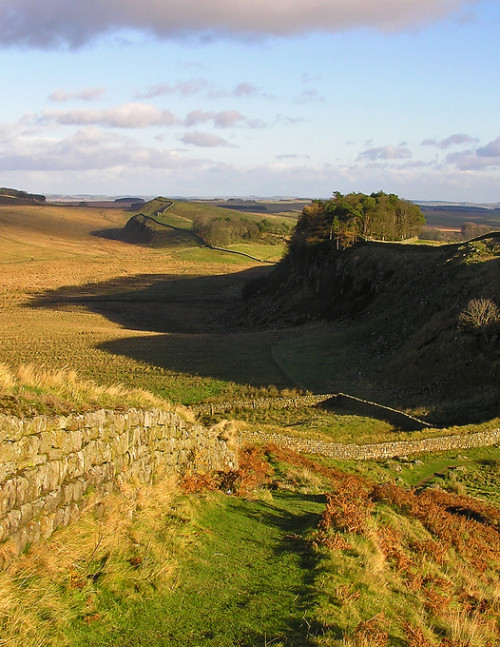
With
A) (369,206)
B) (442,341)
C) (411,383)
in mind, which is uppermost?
(369,206)

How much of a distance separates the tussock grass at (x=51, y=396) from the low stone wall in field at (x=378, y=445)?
862 cm

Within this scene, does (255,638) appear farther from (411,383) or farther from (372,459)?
(411,383)

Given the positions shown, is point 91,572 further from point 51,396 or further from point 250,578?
point 51,396

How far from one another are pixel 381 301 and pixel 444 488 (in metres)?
35.4

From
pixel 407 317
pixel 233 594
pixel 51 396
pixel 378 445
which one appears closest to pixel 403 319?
pixel 407 317

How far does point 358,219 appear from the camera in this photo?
6944 cm

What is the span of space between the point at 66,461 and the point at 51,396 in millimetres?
1169

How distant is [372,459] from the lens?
72.4 feet

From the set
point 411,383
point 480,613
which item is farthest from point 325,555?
point 411,383

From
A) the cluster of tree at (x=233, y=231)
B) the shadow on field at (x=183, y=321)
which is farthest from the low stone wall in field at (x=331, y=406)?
the cluster of tree at (x=233, y=231)

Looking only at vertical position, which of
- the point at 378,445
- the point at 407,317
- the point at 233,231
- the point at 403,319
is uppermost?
the point at 233,231

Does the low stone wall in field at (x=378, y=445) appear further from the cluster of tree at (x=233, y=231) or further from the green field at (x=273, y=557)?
the cluster of tree at (x=233, y=231)

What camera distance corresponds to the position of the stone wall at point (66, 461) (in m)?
7.61

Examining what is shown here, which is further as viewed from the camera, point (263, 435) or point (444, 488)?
point (263, 435)
